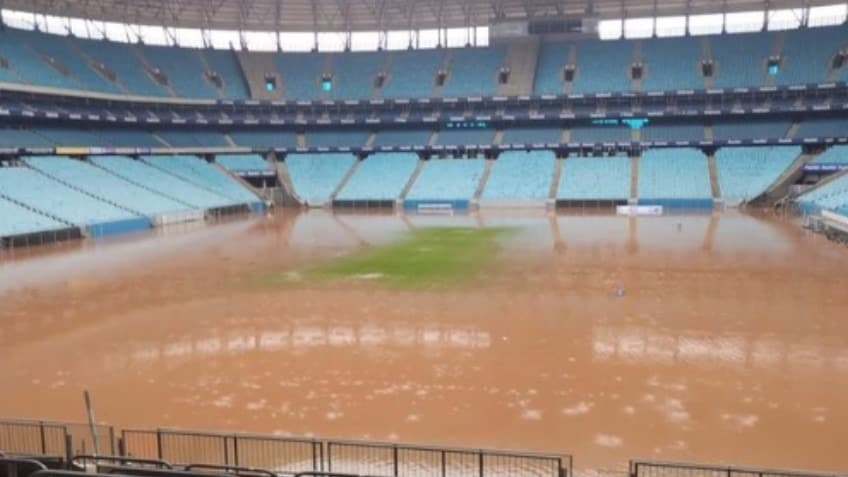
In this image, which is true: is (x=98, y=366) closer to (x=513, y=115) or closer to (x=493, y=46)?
(x=513, y=115)

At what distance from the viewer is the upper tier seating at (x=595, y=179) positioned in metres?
62.6

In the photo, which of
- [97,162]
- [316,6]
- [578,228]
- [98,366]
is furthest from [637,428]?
[316,6]

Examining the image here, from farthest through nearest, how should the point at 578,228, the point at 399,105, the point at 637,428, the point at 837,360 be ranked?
the point at 399,105 → the point at 578,228 → the point at 837,360 → the point at 637,428

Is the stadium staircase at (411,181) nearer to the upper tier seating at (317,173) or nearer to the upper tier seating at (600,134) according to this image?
the upper tier seating at (317,173)

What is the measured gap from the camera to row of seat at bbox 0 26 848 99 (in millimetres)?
62906

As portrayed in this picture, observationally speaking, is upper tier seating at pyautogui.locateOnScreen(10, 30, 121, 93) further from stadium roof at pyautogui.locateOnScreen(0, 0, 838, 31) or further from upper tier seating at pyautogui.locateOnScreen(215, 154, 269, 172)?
upper tier seating at pyautogui.locateOnScreen(215, 154, 269, 172)

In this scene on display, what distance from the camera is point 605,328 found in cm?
1928

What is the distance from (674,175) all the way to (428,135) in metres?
26.4

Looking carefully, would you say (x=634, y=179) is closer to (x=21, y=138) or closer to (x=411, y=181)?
(x=411, y=181)

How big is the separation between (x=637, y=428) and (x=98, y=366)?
12987 millimetres

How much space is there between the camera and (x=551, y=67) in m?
73.3

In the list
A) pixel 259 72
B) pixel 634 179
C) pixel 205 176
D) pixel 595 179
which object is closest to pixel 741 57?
pixel 634 179

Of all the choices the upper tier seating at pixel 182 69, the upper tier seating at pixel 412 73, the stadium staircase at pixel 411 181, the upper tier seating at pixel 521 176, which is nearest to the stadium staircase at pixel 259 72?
the upper tier seating at pixel 182 69

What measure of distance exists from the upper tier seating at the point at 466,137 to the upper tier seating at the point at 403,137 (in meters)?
1.78
